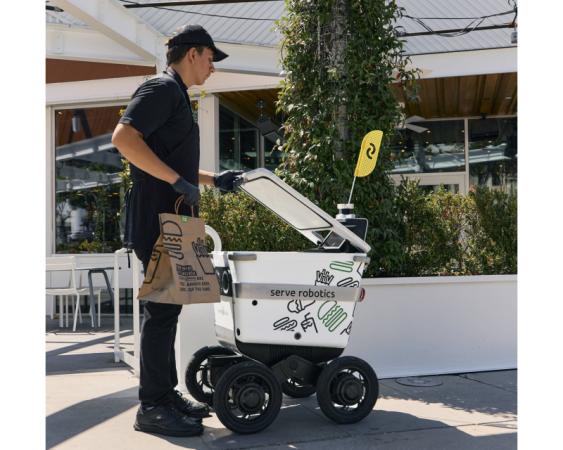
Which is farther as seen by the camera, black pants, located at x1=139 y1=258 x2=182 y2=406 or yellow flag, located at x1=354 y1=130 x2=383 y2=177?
yellow flag, located at x1=354 y1=130 x2=383 y2=177

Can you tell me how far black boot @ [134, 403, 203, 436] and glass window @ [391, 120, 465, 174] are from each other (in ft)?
31.2

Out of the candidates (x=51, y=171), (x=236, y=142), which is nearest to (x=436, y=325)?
(x=236, y=142)

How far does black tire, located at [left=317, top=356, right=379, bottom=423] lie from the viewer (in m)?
3.57

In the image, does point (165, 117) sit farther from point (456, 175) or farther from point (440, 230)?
point (456, 175)

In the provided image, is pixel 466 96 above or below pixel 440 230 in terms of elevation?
above

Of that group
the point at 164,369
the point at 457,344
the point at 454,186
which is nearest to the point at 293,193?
the point at 164,369

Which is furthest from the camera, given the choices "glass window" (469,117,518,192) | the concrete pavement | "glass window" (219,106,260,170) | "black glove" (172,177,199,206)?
"glass window" (469,117,518,192)

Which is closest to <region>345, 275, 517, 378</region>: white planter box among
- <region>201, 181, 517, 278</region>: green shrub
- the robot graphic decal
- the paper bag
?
<region>201, 181, 517, 278</region>: green shrub

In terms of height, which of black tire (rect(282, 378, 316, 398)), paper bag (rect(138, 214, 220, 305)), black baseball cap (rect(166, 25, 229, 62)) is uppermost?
black baseball cap (rect(166, 25, 229, 62))

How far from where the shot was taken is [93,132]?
1058 centimetres

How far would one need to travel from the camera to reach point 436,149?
12.5 m

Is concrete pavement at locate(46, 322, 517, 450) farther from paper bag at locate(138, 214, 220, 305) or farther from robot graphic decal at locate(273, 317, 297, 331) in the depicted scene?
paper bag at locate(138, 214, 220, 305)

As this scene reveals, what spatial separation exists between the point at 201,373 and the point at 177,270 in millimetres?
991
